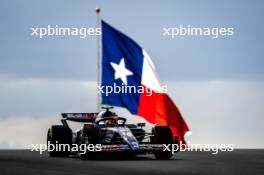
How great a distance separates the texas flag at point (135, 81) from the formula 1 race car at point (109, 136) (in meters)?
0.74

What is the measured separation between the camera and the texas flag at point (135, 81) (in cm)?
3038

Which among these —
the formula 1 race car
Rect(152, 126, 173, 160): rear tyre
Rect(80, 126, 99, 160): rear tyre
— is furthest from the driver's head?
Rect(152, 126, 173, 160): rear tyre

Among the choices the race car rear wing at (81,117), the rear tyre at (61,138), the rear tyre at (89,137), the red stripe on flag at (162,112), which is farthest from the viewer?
the race car rear wing at (81,117)

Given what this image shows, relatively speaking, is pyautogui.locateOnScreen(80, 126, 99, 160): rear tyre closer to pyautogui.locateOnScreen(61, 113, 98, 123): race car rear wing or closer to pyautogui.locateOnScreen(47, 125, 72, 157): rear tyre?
pyautogui.locateOnScreen(47, 125, 72, 157): rear tyre

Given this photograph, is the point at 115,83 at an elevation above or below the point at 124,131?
above

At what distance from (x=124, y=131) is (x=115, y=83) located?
2594 mm

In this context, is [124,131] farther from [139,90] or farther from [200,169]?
[200,169]

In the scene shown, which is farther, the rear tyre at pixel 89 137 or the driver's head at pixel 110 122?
the driver's head at pixel 110 122

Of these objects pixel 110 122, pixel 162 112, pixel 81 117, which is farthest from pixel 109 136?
pixel 81 117

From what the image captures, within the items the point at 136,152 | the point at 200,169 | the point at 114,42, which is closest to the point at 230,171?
the point at 200,169

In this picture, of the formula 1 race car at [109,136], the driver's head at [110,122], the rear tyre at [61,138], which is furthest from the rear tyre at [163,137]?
the rear tyre at [61,138]

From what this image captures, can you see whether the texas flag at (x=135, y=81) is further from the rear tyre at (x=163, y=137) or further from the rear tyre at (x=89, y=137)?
the rear tyre at (x=89, y=137)

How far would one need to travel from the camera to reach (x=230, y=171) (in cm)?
2256

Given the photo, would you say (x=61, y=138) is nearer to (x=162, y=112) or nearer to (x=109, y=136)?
(x=109, y=136)
